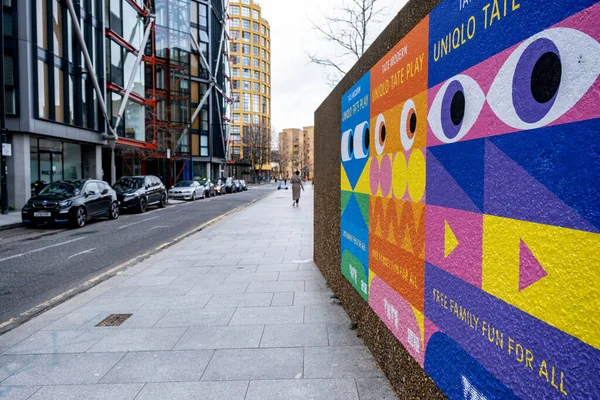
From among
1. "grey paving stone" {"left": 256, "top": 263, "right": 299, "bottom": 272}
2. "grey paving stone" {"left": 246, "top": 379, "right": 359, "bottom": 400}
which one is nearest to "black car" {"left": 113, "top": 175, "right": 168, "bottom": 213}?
"grey paving stone" {"left": 256, "top": 263, "right": 299, "bottom": 272}

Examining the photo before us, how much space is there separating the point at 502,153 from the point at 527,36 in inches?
18.3

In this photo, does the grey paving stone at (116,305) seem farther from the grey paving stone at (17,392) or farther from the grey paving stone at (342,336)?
the grey paving stone at (342,336)

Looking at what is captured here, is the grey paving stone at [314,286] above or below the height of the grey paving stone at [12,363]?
above

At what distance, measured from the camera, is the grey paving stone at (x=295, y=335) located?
417cm

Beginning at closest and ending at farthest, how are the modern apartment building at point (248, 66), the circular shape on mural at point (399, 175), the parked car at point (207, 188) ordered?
the circular shape on mural at point (399, 175)
the parked car at point (207, 188)
the modern apartment building at point (248, 66)

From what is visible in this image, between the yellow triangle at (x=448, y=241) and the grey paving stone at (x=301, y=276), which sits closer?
the yellow triangle at (x=448, y=241)


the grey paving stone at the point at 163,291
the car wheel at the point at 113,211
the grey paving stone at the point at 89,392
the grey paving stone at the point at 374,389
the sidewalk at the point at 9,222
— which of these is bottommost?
the grey paving stone at the point at 89,392

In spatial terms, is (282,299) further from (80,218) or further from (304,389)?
(80,218)

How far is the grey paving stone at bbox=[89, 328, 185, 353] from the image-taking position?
4.18 metres

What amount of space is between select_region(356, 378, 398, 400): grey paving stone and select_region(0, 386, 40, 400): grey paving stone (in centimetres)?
256

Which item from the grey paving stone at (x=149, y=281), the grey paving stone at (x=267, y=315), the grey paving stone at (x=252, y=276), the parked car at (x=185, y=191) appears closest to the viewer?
the grey paving stone at (x=267, y=315)

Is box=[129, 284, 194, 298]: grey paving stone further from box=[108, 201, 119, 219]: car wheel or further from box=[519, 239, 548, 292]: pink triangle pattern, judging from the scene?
box=[108, 201, 119, 219]: car wheel

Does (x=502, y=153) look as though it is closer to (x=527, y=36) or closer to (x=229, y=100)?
(x=527, y=36)

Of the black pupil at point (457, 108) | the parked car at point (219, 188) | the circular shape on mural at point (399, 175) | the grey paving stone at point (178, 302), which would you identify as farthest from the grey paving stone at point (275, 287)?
the parked car at point (219, 188)
